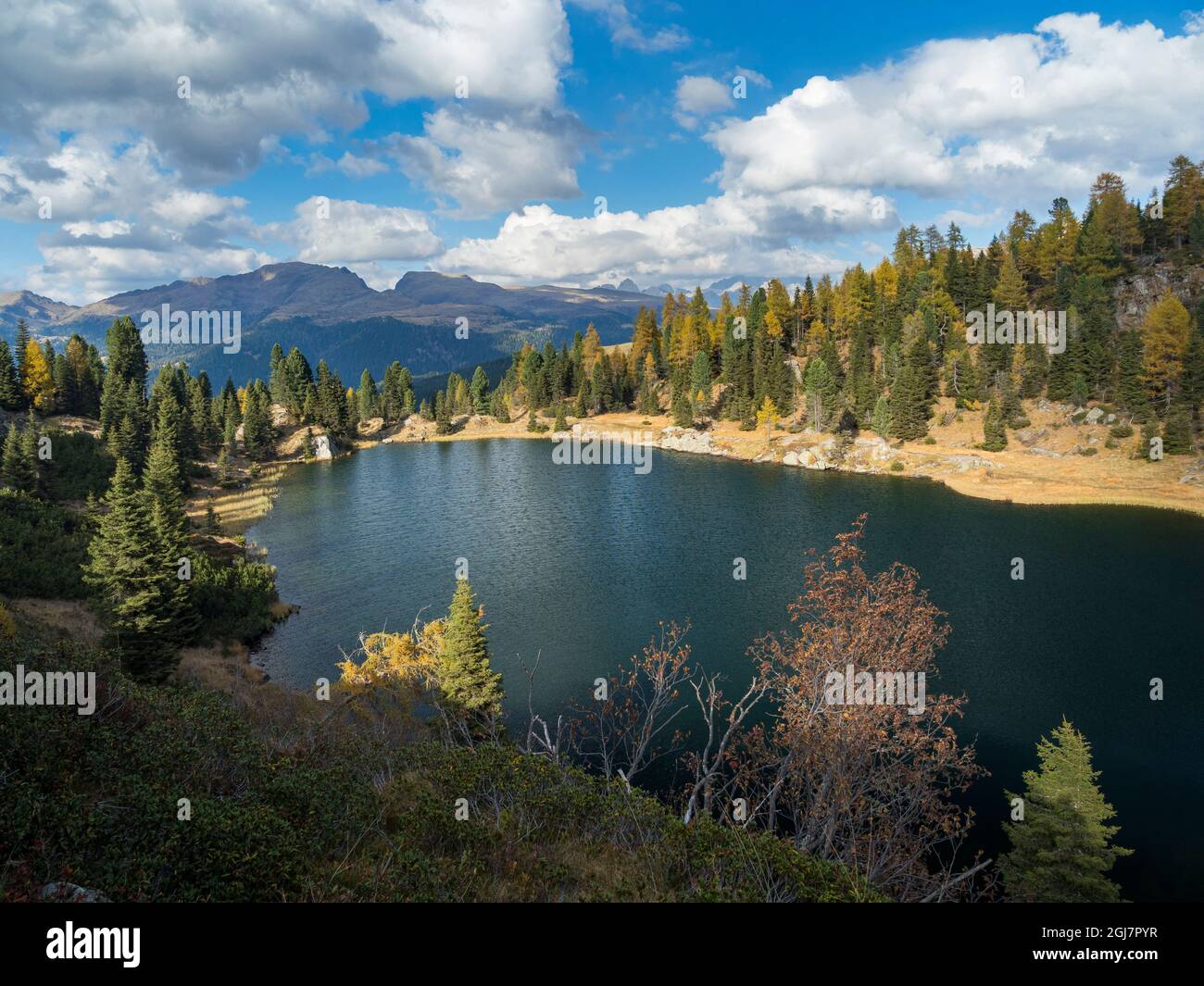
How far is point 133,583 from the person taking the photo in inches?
1291

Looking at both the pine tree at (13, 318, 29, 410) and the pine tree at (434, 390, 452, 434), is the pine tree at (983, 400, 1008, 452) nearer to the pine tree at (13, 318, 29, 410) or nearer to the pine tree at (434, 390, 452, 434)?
the pine tree at (434, 390, 452, 434)

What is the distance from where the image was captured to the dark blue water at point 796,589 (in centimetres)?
2994

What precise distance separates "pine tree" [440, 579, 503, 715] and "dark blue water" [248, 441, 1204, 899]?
530 cm

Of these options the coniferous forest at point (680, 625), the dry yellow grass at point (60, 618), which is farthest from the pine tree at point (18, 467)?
the dry yellow grass at point (60, 618)

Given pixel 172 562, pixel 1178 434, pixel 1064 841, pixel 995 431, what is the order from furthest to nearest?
pixel 995 431 < pixel 1178 434 < pixel 172 562 < pixel 1064 841

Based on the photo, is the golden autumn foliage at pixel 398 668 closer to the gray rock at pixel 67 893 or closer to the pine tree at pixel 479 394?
the gray rock at pixel 67 893

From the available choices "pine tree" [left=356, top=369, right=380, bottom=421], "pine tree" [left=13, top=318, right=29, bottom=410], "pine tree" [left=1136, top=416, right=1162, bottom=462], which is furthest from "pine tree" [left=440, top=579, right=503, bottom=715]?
"pine tree" [left=356, top=369, right=380, bottom=421]

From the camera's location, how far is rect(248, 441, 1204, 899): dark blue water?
29.9 meters

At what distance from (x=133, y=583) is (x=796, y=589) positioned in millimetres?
40435

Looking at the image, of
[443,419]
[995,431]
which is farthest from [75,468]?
[995,431]

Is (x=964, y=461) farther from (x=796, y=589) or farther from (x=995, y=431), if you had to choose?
(x=796, y=589)
